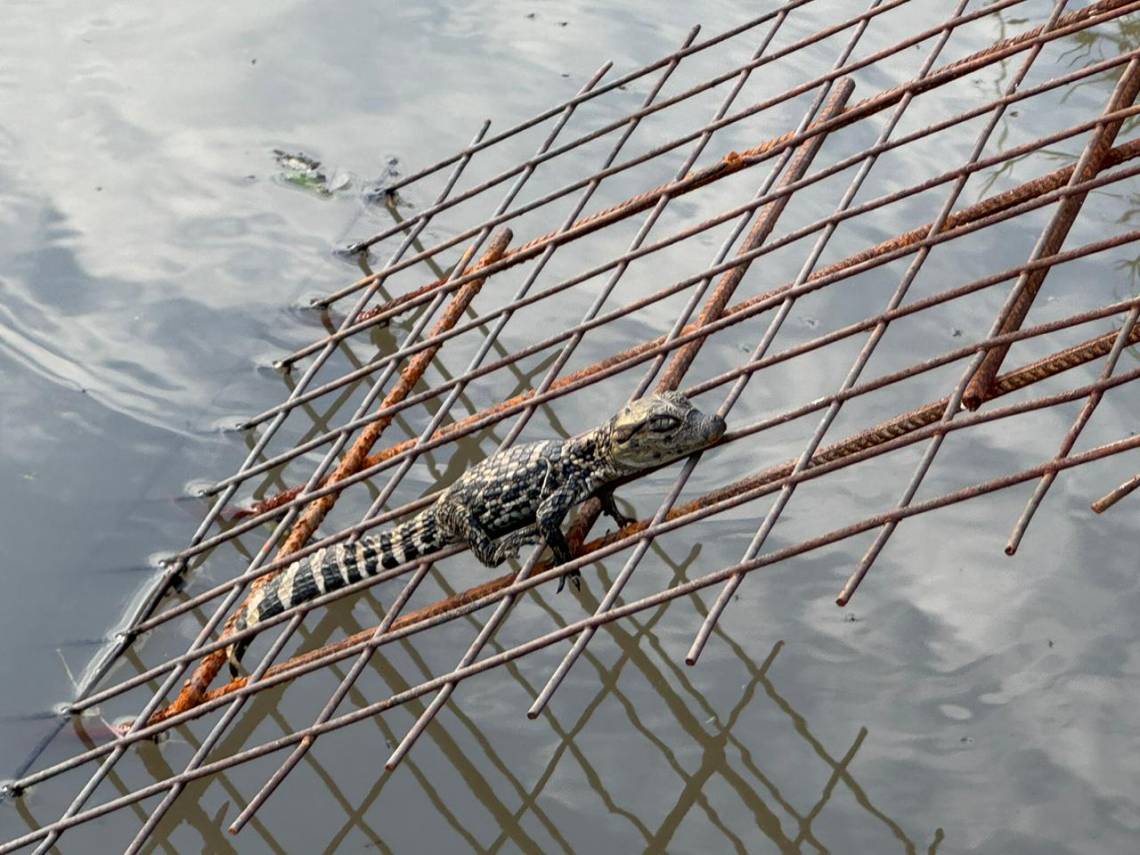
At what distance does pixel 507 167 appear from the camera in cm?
822

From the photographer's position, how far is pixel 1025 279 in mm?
4523

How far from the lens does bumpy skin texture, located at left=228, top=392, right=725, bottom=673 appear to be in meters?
4.72

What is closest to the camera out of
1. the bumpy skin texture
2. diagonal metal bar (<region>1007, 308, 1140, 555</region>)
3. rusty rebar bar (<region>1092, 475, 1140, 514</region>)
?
diagonal metal bar (<region>1007, 308, 1140, 555</region>)

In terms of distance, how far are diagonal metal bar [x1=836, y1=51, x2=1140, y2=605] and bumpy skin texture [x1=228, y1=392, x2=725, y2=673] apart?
768 millimetres

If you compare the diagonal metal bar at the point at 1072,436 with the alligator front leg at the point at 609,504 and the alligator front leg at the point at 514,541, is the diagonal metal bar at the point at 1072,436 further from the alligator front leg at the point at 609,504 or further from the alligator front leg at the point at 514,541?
the alligator front leg at the point at 514,541

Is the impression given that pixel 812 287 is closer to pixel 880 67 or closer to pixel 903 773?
pixel 903 773

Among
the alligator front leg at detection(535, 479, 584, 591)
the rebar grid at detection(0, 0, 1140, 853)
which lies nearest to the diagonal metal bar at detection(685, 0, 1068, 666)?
the rebar grid at detection(0, 0, 1140, 853)

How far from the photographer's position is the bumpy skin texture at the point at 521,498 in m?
4.72

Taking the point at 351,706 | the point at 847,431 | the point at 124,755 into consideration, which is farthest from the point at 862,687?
the point at 124,755

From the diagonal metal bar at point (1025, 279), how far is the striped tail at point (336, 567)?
1.56m

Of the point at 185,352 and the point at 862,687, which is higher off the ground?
the point at 185,352

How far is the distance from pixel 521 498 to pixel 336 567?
83cm

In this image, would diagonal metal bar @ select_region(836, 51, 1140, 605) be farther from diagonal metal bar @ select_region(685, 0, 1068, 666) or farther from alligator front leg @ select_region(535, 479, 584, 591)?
alligator front leg @ select_region(535, 479, 584, 591)

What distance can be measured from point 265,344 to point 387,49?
2.94 m
